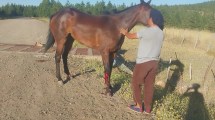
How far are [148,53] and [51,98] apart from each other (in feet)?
8.06

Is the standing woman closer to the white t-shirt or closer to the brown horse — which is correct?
the white t-shirt

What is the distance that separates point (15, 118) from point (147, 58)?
8.54 feet

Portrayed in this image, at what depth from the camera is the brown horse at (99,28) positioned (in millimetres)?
7645

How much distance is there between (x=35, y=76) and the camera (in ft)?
31.8

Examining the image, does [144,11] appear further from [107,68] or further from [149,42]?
[107,68]

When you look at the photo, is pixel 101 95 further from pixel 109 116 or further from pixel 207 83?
pixel 207 83

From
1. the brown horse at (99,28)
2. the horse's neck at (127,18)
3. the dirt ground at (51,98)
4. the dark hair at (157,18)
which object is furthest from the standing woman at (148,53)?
the horse's neck at (127,18)

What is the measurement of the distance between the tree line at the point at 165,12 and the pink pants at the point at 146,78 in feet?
120

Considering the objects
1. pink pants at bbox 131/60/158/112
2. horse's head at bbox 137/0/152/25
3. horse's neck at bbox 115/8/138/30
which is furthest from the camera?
horse's neck at bbox 115/8/138/30

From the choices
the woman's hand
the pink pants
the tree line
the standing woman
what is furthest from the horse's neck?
the tree line

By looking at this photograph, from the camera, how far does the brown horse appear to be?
7.64 m

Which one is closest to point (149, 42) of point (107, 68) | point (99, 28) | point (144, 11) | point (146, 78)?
point (146, 78)

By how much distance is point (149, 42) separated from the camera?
256 inches

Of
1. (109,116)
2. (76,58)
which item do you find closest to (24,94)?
(109,116)
